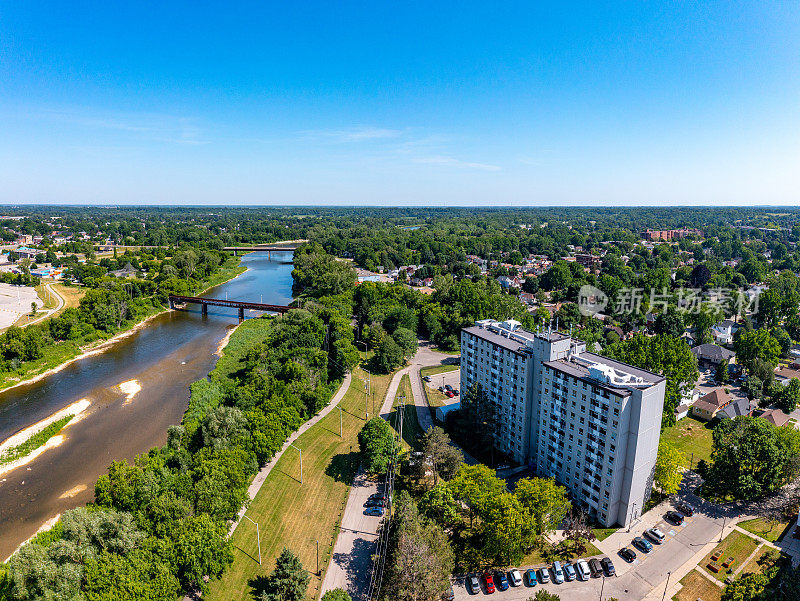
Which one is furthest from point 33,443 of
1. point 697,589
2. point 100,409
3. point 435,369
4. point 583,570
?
point 697,589

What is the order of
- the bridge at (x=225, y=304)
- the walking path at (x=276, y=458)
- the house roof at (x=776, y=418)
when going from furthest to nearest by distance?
the bridge at (x=225, y=304)
the house roof at (x=776, y=418)
the walking path at (x=276, y=458)

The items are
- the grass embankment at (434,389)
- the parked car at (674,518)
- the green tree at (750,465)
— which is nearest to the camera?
the parked car at (674,518)

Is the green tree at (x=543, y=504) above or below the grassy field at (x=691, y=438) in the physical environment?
above

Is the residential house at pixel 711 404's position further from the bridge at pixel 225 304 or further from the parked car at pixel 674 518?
the bridge at pixel 225 304

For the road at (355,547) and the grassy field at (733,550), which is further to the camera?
the grassy field at (733,550)

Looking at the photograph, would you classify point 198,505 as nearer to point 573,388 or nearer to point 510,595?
point 510,595

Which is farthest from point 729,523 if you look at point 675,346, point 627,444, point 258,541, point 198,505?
point 198,505

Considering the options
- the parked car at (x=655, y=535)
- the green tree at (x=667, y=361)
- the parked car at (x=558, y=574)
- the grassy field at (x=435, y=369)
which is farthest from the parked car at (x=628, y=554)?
the grassy field at (x=435, y=369)

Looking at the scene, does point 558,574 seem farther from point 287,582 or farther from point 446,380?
point 446,380
